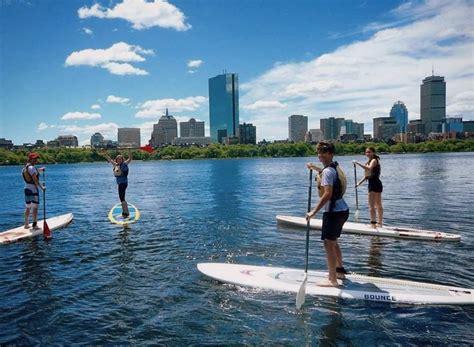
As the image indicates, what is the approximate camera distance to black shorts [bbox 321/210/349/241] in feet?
27.7

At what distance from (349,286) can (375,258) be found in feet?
11.0

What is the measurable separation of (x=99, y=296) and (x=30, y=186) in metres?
7.91

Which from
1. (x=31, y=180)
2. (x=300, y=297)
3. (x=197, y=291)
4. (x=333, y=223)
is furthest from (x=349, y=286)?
(x=31, y=180)

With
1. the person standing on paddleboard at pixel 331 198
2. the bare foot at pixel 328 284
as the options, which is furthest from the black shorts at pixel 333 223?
the bare foot at pixel 328 284

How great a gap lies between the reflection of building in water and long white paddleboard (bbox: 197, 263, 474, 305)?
4.59 feet

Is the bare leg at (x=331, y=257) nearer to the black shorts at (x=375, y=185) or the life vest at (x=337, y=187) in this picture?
the life vest at (x=337, y=187)

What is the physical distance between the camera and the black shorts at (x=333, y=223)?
8.43 meters

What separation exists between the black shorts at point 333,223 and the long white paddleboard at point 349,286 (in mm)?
1254

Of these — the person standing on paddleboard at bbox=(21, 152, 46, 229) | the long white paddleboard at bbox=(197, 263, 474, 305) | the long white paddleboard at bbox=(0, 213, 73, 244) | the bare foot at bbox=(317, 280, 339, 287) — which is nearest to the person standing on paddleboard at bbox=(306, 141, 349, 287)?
the bare foot at bbox=(317, 280, 339, 287)

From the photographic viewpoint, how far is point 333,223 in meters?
8.46

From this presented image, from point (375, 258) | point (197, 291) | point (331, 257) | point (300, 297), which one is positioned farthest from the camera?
point (375, 258)

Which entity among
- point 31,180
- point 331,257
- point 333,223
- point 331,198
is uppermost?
point 31,180

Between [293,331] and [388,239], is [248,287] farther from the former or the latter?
[388,239]

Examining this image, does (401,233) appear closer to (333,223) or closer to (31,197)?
(333,223)
